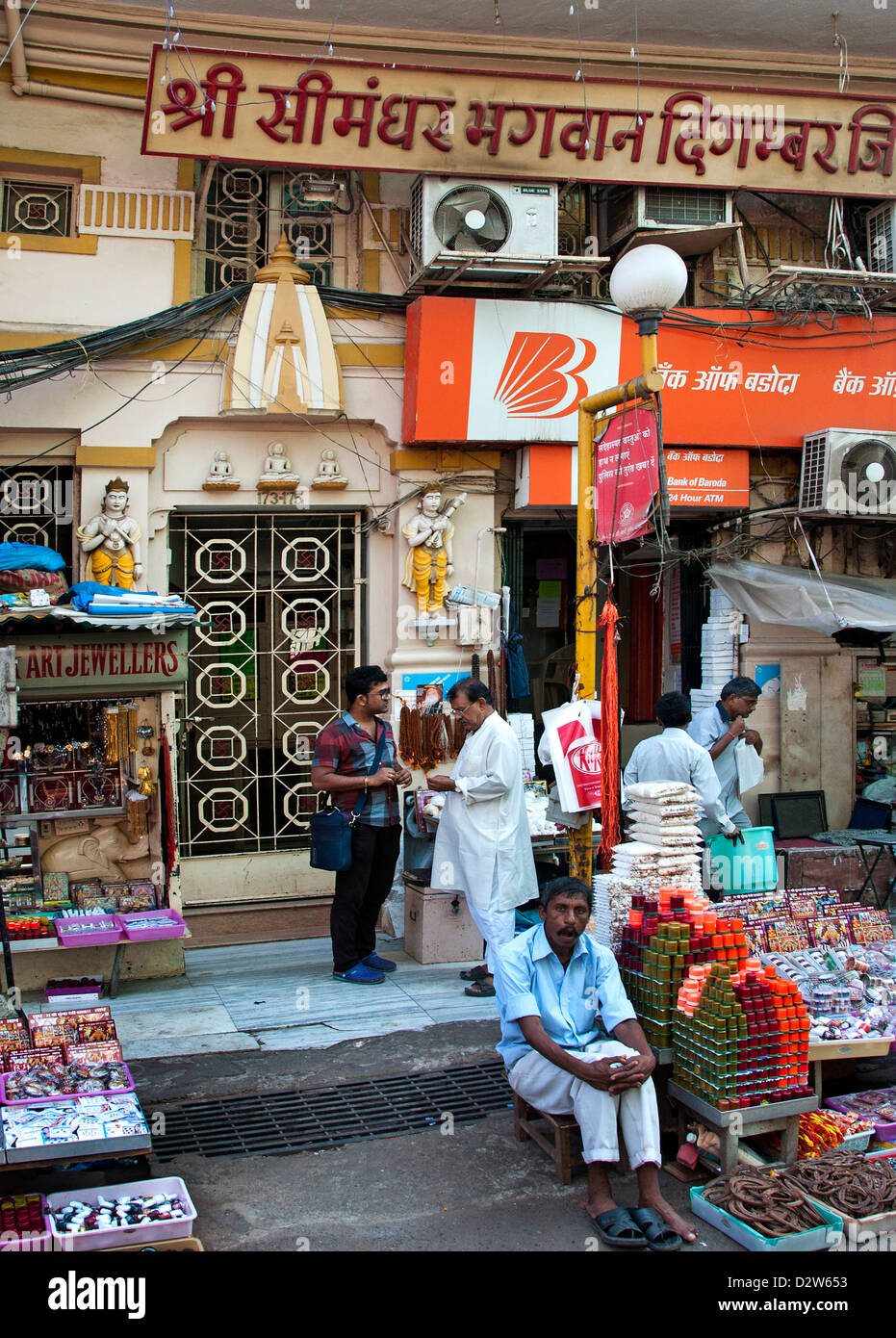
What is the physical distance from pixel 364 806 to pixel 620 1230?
374cm

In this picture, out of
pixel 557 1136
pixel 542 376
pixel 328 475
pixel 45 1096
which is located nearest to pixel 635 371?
pixel 542 376

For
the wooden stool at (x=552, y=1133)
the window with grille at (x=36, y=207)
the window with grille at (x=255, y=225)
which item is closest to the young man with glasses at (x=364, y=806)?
the wooden stool at (x=552, y=1133)

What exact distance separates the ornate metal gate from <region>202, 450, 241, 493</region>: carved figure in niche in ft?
0.95

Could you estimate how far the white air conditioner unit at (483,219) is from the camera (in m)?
8.88

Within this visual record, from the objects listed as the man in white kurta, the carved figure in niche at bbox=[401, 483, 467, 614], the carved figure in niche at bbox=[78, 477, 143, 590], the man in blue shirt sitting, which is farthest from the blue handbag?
→ the man in blue shirt sitting

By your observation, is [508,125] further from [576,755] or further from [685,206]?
[576,755]

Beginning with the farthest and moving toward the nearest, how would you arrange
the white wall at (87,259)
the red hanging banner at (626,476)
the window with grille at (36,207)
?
the window with grille at (36,207) → the white wall at (87,259) → the red hanging banner at (626,476)

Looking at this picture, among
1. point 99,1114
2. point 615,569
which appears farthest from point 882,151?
point 99,1114

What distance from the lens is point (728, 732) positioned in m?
8.09

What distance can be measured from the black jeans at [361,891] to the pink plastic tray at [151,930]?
3.37 ft

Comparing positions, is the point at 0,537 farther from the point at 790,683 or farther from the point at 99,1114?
the point at 790,683

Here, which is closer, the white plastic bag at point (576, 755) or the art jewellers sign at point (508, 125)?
the white plastic bag at point (576, 755)

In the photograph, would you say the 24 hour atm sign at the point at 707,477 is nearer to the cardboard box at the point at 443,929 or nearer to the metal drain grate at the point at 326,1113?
the cardboard box at the point at 443,929

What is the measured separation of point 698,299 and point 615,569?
2.58 metres
